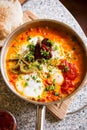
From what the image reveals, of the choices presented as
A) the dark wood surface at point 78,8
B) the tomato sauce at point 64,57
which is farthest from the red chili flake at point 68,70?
the dark wood surface at point 78,8

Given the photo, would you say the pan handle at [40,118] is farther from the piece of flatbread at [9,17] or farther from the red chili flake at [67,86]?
the piece of flatbread at [9,17]

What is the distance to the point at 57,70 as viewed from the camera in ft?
6.64

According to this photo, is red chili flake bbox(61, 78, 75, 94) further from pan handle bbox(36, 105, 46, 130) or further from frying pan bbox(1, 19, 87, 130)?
pan handle bbox(36, 105, 46, 130)

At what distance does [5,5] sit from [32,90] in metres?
0.55

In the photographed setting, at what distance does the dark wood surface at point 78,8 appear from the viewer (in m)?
3.36

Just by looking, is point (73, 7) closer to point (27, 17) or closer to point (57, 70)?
point (27, 17)

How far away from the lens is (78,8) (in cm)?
341

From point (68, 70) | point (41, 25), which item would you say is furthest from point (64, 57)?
point (41, 25)

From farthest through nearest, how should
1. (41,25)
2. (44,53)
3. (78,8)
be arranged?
(78,8) < (41,25) < (44,53)

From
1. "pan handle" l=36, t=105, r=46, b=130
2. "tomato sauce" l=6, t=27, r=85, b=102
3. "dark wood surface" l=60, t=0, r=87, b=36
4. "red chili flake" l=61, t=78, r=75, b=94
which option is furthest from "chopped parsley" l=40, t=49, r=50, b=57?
"dark wood surface" l=60, t=0, r=87, b=36

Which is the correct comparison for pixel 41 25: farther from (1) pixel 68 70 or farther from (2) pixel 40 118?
(2) pixel 40 118

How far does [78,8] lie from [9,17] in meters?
1.35

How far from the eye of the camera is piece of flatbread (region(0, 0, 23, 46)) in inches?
84.6

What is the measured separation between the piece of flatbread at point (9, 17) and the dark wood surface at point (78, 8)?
48.1 inches
